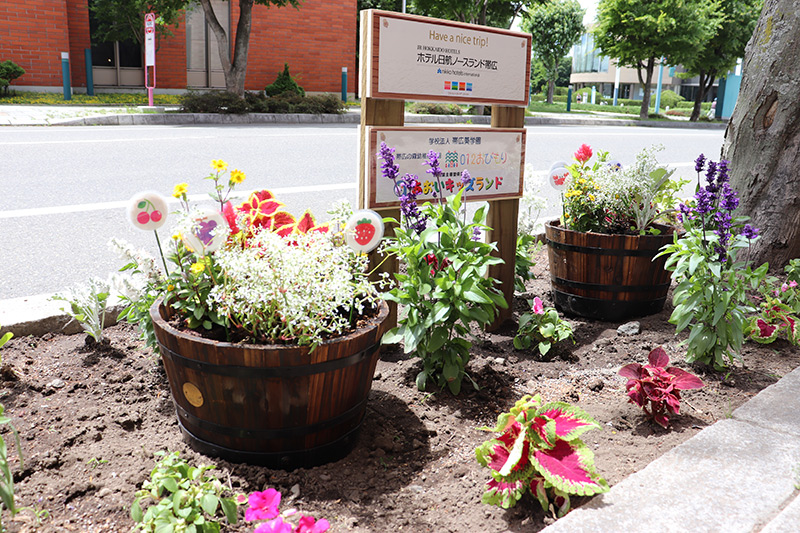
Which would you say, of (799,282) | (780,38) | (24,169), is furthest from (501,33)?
(24,169)

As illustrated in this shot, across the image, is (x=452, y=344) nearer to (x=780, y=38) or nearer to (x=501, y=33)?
(x=501, y=33)

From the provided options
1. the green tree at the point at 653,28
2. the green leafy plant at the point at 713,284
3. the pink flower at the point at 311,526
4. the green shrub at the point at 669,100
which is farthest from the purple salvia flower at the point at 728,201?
the green shrub at the point at 669,100

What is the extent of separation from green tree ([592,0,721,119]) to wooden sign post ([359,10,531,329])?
85.2ft

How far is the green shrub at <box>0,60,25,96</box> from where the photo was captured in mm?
18250

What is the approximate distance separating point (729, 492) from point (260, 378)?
143cm

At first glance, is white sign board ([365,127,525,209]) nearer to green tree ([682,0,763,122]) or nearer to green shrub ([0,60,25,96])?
green shrub ([0,60,25,96])

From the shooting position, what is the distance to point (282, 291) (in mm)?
2119

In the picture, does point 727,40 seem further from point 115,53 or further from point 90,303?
Answer: point 90,303

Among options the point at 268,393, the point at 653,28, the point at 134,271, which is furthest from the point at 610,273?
the point at 653,28

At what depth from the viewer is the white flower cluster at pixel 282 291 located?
6.80 ft

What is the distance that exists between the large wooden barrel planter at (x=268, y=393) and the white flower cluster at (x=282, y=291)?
100mm

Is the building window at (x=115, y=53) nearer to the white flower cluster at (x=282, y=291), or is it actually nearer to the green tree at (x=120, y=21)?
the green tree at (x=120, y=21)

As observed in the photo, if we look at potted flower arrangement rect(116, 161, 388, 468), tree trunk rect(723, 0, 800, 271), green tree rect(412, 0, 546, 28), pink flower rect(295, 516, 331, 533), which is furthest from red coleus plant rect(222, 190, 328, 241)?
green tree rect(412, 0, 546, 28)

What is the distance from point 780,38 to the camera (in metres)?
3.98
